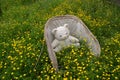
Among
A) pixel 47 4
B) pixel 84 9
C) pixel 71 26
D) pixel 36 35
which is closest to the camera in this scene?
pixel 71 26

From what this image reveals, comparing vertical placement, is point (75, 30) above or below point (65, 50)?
above

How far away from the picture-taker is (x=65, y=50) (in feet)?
18.9

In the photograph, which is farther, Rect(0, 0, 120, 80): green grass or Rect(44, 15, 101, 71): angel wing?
Rect(44, 15, 101, 71): angel wing

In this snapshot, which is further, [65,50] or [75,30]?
[75,30]

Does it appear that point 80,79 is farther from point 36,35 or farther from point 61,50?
point 36,35

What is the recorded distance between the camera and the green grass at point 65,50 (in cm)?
513

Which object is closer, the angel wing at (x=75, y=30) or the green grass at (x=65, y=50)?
the green grass at (x=65, y=50)

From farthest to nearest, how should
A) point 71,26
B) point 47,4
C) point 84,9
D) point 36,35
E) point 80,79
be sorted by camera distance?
point 47,4, point 84,9, point 36,35, point 71,26, point 80,79

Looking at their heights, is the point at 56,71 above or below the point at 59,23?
below

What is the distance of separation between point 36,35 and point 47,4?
317 centimetres

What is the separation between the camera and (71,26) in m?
6.10

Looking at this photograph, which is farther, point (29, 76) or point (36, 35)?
point (36, 35)

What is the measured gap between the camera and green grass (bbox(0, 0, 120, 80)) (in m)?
5.13

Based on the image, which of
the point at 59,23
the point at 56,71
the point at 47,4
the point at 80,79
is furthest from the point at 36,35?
the point at 47,4
